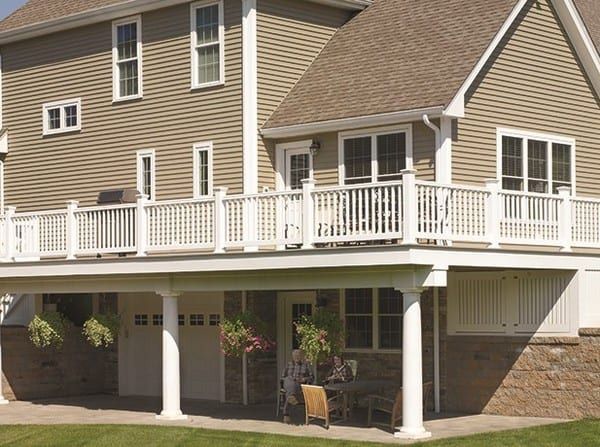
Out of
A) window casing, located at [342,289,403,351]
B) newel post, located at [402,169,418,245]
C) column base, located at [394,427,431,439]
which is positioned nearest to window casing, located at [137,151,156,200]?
window casing, located at [342,289,403,351]

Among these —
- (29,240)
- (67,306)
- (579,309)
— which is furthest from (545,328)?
(67,306)

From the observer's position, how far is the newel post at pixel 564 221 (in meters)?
23.6

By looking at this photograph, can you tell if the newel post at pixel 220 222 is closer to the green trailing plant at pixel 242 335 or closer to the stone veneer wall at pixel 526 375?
the green trailing plant at pixel 242 335

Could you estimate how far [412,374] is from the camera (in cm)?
2075

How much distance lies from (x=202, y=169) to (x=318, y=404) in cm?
666

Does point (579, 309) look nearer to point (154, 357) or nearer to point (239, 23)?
point (239, 23)

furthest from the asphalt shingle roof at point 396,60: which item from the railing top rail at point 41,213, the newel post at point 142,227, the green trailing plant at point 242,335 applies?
the railing top rail at point 41,213

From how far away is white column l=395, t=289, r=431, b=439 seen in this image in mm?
20609

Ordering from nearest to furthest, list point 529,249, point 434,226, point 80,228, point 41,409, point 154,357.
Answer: point 434,226
point 529,249
point 80,228
point 41,409
point 154,357

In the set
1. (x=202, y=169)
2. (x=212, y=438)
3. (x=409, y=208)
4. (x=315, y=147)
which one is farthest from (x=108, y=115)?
(x=409, y=208)

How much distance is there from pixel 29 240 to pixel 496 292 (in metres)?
9.70

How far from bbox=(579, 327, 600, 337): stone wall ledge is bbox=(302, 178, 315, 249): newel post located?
5.43m

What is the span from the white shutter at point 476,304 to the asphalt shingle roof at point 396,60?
3801 millimetres

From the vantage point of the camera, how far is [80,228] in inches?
1001
